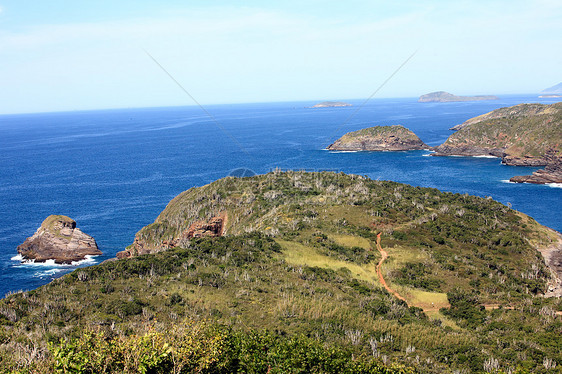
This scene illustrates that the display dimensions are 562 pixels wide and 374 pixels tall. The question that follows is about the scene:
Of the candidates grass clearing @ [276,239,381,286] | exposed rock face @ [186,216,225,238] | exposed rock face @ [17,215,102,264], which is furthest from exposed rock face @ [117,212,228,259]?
grass clearing @ [276,239,381,286]

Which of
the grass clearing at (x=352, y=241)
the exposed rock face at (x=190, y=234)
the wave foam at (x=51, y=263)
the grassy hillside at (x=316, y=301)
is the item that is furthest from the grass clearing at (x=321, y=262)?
the wave foam at (x=51, y=263)

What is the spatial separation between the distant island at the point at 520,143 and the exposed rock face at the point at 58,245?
131638 mm

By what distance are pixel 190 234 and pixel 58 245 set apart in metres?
32.7

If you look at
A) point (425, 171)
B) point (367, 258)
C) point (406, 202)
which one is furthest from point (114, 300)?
point (425, 171)

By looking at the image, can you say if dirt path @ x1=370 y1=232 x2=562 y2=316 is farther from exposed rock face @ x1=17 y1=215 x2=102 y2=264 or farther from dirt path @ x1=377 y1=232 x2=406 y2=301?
exposed rock face @ x1=17 y1=215 x2=102 y2=264

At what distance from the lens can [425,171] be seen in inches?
5881

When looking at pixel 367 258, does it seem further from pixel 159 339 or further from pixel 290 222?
pixel 159 339

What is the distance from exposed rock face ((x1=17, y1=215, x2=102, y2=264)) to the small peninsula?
154 meters

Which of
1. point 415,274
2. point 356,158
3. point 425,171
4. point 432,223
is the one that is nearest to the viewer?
point 415,274

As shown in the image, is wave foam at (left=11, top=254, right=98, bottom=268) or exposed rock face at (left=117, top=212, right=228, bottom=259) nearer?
exposed rock face at (left=117, top=212, right=228, bottom=259)

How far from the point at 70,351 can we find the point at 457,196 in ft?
255

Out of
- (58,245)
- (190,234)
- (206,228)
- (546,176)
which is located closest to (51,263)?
(58,245)

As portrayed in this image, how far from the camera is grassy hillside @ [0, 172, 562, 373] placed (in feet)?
75.7

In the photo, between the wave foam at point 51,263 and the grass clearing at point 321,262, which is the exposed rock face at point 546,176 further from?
the wave foam at point 51,263
